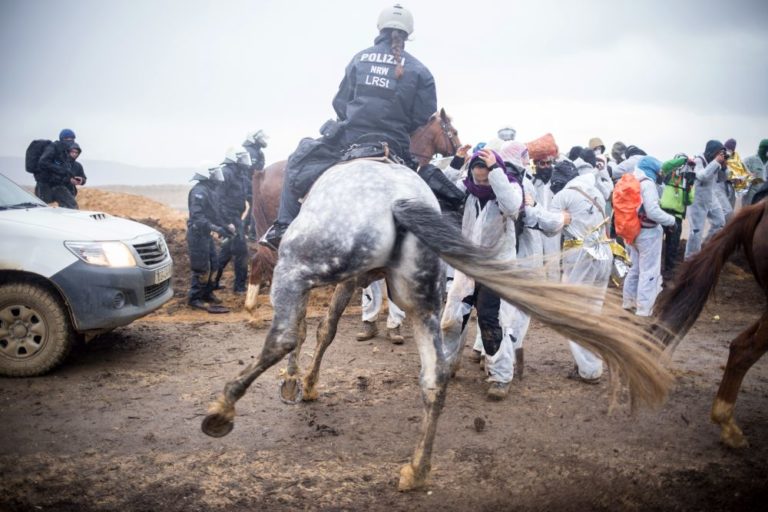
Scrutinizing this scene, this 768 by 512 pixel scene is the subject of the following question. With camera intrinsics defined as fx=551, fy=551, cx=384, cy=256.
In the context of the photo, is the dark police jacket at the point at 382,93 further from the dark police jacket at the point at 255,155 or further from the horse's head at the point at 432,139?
the dark police jacket at the point at 255,155

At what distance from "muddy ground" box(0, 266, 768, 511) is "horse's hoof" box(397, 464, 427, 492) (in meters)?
0.06

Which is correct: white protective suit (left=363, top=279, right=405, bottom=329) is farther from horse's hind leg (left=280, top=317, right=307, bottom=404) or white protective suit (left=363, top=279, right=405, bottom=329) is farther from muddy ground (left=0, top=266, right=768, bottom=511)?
horse's hind leg (left=280, top=317, right=307, bottom=404)

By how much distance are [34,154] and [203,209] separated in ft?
14.3

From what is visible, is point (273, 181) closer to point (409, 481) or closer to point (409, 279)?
point (409, 279)

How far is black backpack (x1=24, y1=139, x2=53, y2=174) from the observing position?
10.5 meters

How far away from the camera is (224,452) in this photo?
397 cm

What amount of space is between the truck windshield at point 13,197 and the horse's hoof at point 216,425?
3.84m

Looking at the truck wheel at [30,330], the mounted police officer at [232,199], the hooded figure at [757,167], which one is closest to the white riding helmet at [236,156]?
the mounted police officer at [232,199]

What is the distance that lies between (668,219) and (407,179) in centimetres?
530

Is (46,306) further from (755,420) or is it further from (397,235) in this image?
(755,420)

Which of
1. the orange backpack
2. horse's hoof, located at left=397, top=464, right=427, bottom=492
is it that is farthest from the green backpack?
horse's hoof, located at left=397, top=464, right=427, bottom=492

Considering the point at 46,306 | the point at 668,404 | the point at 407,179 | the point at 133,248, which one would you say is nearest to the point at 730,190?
the point at 668,404

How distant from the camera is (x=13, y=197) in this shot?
5.95 meters

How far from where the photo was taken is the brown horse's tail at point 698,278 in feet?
14.5
